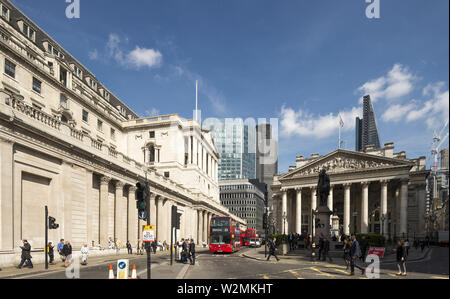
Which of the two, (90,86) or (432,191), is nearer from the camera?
(90,86)

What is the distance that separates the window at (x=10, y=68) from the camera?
28980 mm

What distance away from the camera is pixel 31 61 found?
31641mm

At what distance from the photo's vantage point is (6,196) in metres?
18.5

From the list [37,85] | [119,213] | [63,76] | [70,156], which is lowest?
[119,213]

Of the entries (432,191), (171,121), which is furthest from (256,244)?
(432,191)

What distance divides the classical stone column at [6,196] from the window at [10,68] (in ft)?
47.0

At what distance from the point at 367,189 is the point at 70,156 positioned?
54593 mm

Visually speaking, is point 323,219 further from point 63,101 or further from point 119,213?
point 63,101

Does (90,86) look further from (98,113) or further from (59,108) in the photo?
(59,108)

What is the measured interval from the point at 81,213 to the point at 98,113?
24240 millimetres

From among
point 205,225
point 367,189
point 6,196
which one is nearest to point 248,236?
point 205,225

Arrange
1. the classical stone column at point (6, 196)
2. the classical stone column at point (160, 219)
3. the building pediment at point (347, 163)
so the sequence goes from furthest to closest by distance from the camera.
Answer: the building pediment at point (347, 163) → the classical stone column at point (160, 219) → the classical stone column at point (6, 196)

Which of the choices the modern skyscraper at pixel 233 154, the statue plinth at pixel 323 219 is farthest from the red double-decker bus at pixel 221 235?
the modern skyscraper at pixel 233 154

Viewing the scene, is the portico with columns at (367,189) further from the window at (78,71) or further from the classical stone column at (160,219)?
the window at (78,71)
